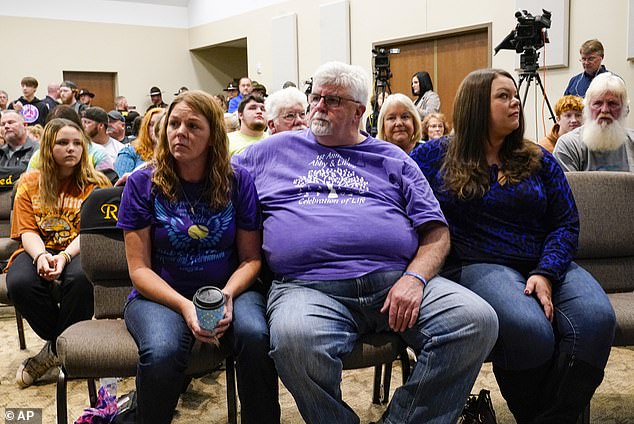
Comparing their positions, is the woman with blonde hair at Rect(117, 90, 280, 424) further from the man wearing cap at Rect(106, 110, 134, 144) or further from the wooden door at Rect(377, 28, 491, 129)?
the wooden door at Rect(377, 28, 491, 129)

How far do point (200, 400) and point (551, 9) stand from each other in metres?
5.09

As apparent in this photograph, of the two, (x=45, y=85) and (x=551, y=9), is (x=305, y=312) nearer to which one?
(x=551, y=9)

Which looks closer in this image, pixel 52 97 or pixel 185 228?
pixel 185 228

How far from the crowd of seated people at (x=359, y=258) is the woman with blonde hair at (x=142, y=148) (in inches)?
50.9

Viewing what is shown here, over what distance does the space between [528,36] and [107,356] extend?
3.70 meters

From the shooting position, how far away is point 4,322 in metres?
3.50

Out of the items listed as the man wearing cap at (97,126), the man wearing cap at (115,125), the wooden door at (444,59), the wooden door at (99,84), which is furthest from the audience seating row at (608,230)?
the wooden door at (99,84)

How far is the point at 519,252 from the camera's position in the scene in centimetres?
200

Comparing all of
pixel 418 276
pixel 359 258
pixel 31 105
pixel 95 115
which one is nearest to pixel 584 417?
pixel 418 276

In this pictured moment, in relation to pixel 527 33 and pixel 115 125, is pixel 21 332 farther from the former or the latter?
pixel 527 33

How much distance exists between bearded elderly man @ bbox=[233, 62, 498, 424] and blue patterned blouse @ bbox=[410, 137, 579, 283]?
4.8 inches

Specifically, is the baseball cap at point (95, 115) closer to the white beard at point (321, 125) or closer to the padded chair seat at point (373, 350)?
the white beard at point (321, 125)

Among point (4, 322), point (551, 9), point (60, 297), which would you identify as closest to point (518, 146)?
point (60, 297)

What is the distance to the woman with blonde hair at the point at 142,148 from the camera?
325 centimetres
